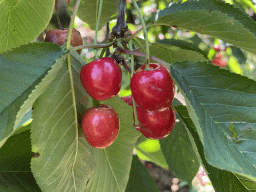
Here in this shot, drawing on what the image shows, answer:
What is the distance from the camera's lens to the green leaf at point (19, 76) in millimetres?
498

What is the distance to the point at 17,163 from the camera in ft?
2.69

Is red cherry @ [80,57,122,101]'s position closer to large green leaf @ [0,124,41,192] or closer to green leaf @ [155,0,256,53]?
green leaf @ [155,0,256,53]

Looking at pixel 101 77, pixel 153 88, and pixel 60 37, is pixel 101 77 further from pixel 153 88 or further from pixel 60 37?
pixel 60 37

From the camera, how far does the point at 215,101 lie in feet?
1.76

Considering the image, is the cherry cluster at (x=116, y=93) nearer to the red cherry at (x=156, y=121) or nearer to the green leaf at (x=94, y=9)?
the red cherry at (x=156, y=121)

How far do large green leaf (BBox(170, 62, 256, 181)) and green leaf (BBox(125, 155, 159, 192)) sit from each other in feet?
2.34

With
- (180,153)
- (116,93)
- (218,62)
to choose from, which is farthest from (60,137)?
(218,62)

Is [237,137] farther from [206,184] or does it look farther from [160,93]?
[206,184]

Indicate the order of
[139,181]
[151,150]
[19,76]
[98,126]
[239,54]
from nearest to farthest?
[19,76]
[98,126]
[139,181]
[151,150]
[239,54]

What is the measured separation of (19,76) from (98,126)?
217 millimetres

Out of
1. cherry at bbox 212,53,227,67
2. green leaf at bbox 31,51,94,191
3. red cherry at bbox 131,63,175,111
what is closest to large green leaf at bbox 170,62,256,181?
red cherry at bbox 131,63,175,111

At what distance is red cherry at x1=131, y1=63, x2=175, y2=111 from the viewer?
1.87 feet

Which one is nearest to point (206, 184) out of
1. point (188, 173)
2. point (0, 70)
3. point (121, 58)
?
point (188, 173)

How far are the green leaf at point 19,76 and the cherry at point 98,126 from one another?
0.56ft
